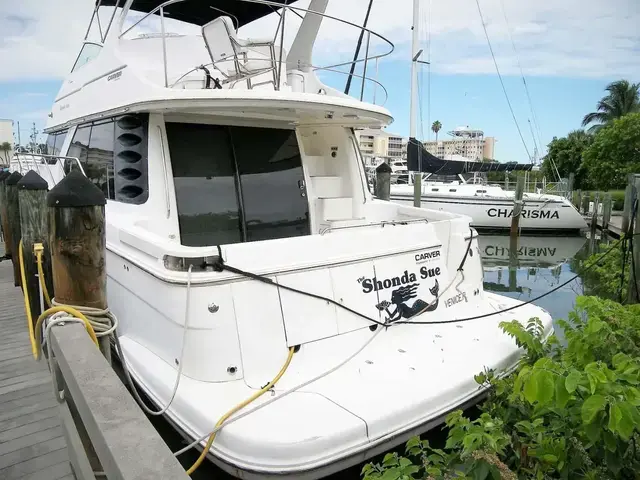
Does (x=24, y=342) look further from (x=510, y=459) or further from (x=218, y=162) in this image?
(x=510, y=459)

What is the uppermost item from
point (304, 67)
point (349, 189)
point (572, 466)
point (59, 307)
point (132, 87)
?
point (304, 67)

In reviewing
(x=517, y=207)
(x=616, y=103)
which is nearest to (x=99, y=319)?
(x=517, y=207)

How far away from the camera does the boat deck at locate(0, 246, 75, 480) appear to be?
273cm

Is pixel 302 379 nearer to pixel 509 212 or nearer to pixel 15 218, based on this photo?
pixel 15 218

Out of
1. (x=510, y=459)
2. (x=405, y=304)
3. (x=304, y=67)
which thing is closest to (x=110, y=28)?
(x=304, y=67)

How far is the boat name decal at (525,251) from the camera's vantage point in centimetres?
1518

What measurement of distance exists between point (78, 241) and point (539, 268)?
13.2m

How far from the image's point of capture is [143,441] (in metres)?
1.57

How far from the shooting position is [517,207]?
17.1m

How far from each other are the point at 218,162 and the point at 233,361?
2347 millimetres

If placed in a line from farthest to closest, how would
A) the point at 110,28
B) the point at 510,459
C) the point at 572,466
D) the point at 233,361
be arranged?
the point at 110,28
the point at 233,361
the point at 510,459
the point at 572,466

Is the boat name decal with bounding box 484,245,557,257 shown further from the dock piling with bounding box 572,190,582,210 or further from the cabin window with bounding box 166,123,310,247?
the cabin window with bounding box 166,123,310,247

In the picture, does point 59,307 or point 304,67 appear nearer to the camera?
point 59,307

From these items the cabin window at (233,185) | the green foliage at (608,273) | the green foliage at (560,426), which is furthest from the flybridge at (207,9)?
the green foliage at (608,273)
